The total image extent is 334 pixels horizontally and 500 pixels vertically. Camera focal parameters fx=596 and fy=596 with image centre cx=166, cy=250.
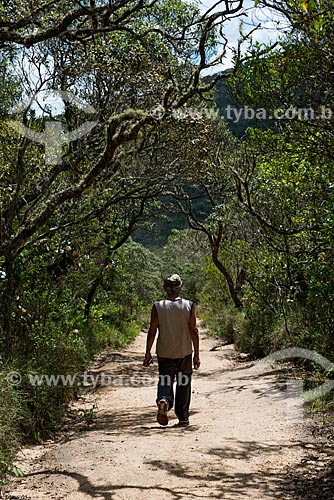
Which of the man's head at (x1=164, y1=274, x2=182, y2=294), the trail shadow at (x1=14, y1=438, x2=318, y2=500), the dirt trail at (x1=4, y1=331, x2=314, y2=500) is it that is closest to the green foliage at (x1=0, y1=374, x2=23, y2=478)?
the dirt trail at (x1=4, y1=331, x2=314, y2=500)

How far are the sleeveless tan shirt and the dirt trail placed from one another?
91 cm

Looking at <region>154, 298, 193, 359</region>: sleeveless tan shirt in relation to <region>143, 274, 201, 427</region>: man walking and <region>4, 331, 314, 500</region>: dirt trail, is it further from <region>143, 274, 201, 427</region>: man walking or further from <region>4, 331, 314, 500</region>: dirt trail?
<region>4, 331, 314, 500</region>: dirt trail

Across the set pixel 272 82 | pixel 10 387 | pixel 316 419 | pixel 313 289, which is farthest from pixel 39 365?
pixel 272 82

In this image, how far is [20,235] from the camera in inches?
282

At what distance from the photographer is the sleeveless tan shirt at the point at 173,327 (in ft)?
23.3

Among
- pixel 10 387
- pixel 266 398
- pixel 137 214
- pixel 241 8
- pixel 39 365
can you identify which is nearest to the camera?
pixel 10 387

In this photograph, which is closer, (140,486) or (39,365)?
(140,486)

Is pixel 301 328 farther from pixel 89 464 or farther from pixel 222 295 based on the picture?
pixel 222 295

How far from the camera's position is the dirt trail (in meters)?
4.87

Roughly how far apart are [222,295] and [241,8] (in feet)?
68.6

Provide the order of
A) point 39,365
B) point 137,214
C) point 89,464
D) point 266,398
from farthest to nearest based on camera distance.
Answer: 1. point 137,214
2. point 266,398
3. point 39,365
4. point 89,464

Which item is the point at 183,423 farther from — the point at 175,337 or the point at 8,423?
the point at 8,423

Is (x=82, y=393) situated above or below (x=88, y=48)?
below
